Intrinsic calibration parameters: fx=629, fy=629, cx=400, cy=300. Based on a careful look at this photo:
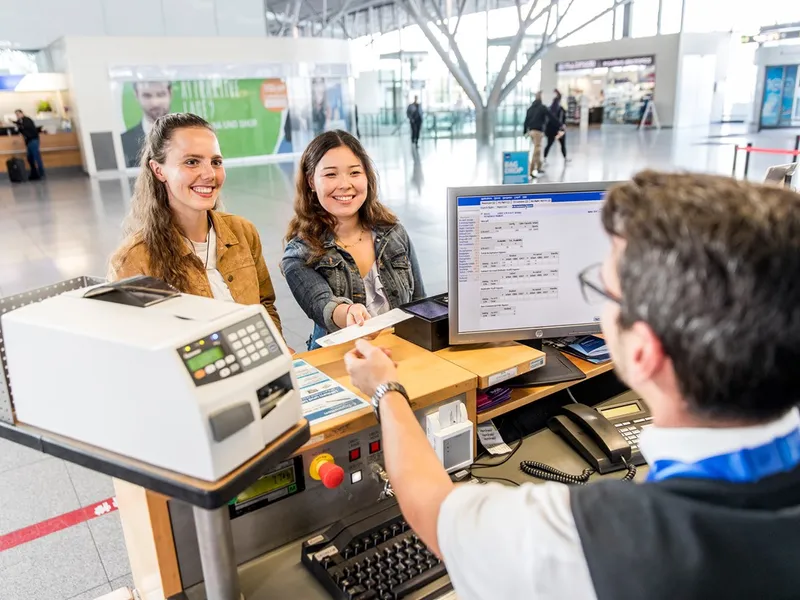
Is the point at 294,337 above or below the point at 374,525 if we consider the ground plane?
below

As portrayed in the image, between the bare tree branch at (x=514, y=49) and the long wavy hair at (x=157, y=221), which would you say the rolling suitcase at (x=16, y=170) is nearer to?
the bare tree branch at (x=514, y=49)

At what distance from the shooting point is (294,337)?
440cm

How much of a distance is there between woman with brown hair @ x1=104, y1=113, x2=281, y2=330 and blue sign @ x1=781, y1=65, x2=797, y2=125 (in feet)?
76.1

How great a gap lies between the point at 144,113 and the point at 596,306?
15006 millimetres

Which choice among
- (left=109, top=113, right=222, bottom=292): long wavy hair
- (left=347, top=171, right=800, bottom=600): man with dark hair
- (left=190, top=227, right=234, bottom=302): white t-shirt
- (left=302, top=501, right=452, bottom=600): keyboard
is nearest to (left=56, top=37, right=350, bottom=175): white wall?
(left=109, top=113, right=222, bottom=292): long wavy hair

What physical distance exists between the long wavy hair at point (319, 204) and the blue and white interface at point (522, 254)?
82 centimetres

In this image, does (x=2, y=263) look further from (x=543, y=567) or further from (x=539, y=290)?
(x=543, y=567)

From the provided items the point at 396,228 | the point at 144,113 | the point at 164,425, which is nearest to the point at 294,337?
the point at 396,228

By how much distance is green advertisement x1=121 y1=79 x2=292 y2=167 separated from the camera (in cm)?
1447

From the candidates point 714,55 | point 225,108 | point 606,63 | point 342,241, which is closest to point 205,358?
point 342,241

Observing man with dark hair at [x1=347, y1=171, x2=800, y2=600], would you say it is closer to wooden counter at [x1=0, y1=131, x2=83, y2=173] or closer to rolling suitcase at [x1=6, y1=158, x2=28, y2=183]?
rolling suitcase at [x1=6, y1=158, x2=28, y2=183]

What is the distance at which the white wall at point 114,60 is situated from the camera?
13.7 m

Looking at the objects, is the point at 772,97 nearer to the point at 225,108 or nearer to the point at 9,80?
the point at 225,108

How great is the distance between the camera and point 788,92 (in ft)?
66.9
